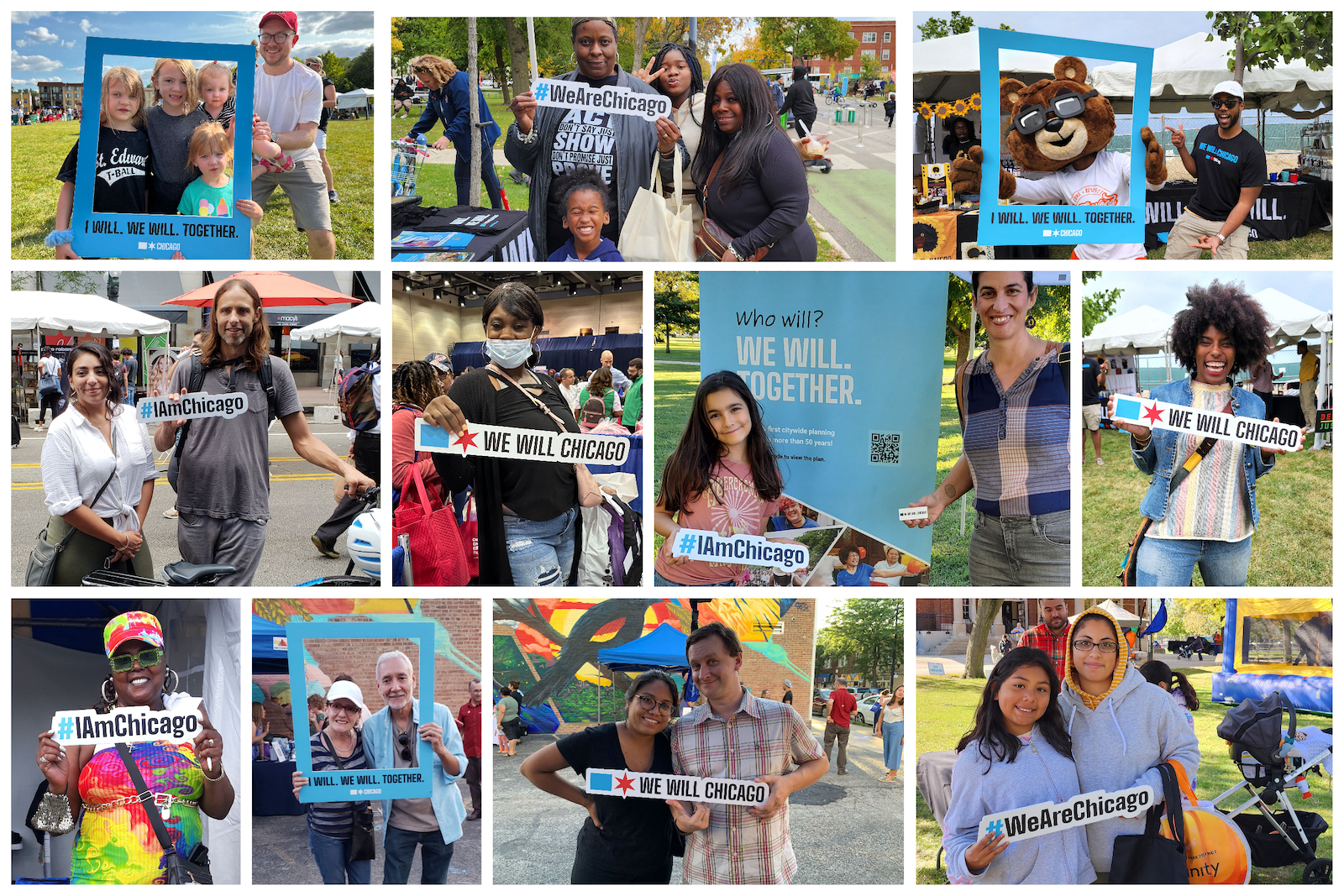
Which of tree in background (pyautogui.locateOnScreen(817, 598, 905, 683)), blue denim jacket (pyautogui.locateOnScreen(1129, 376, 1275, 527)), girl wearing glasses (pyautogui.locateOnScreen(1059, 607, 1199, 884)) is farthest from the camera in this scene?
tree in background (pyautogui.locateOnScreen(817, 598, 905, 683))

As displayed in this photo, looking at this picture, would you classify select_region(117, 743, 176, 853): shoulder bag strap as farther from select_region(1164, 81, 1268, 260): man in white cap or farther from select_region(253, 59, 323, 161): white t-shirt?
select_region(1164, 81, 1268, 260): man in white cap

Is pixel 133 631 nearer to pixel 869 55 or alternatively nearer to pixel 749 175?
pixel 749 175

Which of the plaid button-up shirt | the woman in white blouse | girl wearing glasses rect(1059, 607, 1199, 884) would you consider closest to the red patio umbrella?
the woman in white blouse

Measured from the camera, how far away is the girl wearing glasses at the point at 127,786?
16.1 feet

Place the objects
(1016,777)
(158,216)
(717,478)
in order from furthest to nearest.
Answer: (717,478) < (158,216) < (1016,777)

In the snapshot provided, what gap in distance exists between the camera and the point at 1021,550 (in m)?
4.99

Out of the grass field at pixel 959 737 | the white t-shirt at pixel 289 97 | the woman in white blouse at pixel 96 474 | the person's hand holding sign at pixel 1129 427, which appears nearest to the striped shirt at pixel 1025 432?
the person's hand holding sign at pixel 1129 427

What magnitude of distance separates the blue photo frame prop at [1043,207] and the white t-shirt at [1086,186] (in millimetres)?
26

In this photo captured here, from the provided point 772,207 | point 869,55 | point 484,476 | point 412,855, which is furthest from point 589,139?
point 412,855

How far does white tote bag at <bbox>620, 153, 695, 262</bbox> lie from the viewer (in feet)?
16.2

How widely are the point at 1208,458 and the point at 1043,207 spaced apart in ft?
4.37

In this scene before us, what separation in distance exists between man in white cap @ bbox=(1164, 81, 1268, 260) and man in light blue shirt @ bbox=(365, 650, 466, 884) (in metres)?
3.91

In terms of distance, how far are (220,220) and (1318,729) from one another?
543 cm

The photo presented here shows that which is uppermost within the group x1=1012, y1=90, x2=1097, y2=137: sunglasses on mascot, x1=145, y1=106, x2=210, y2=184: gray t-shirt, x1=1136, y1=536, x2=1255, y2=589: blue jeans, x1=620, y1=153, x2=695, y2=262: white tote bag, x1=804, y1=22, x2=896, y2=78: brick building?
x1=804, y1=22, x2=896, y2=78: brick building
